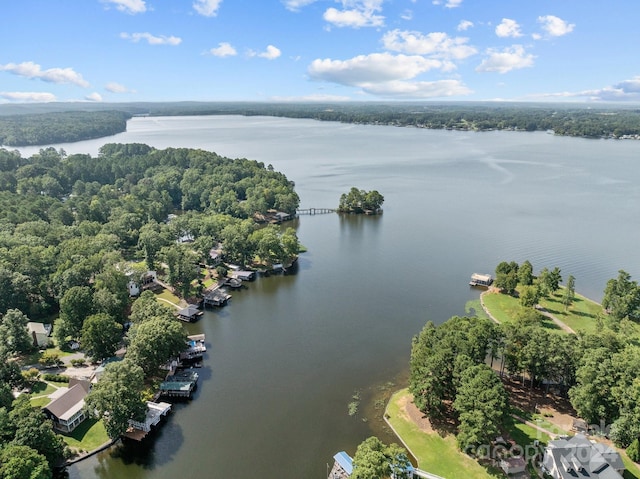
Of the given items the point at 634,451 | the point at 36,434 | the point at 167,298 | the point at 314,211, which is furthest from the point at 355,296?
the point at 314,211

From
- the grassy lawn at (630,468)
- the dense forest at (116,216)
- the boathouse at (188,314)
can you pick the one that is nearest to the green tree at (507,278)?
the grassy lawn at (630,468)

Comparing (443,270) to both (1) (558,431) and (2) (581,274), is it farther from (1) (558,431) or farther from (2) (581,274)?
(1) (558,431)

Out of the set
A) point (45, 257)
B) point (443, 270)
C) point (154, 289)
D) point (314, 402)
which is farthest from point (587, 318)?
point (45, 257)

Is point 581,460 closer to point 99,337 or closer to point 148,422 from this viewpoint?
point 148,422

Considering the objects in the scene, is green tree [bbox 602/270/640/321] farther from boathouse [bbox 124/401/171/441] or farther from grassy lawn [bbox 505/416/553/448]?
boathouse [bbox 124/401/171/441]

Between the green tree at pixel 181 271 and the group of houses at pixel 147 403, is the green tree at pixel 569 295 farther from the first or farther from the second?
the green tree at pixel 181 271

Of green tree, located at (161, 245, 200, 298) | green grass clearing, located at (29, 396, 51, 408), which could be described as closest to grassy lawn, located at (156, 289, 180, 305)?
green tree, located at (161, 245, 200, 298)
